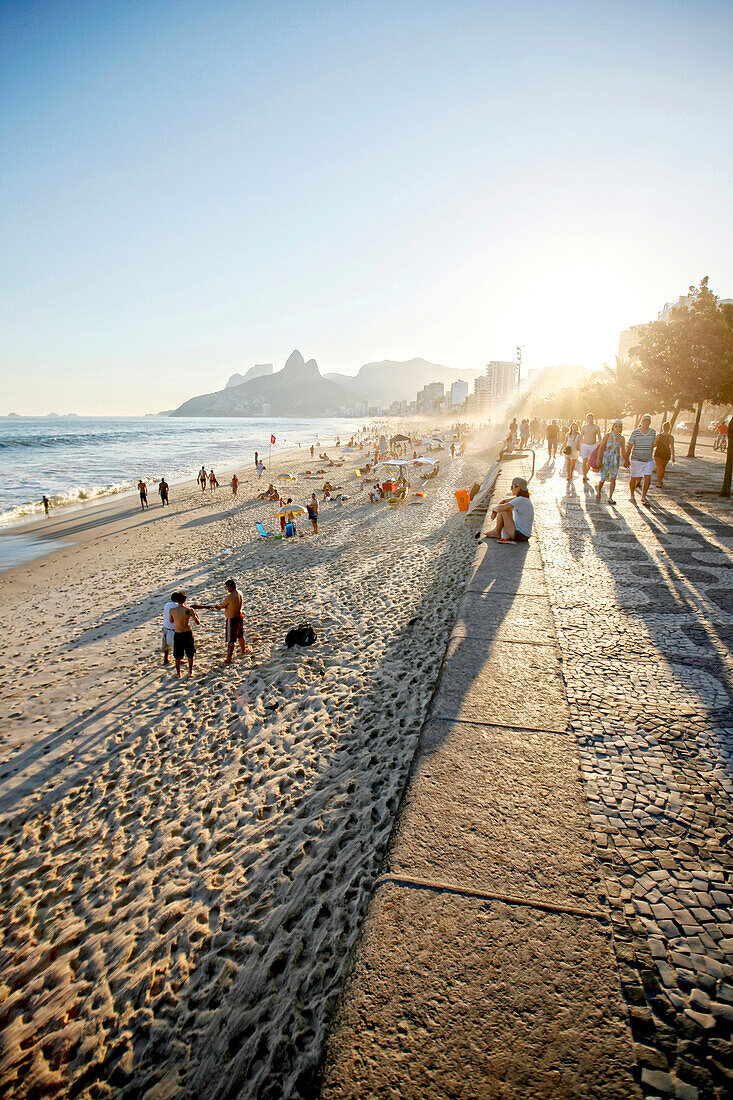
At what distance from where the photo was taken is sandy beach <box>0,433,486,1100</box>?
9.89 feet

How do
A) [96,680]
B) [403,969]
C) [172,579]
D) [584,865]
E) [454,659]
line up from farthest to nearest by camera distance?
1. [172,579]
2. [96,680]
3. [454,659]
4. [584,865]
5. [403,969]

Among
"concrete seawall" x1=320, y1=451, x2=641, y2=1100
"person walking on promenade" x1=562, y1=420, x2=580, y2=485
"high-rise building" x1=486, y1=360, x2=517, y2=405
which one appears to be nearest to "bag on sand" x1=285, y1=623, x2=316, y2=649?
"concrete seawall" x1=320, y1=451, x2=641, y2=1100

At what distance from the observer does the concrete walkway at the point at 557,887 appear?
1882 millimetres

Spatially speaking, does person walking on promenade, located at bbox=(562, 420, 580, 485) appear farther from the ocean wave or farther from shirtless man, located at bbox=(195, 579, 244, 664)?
the ocean wave

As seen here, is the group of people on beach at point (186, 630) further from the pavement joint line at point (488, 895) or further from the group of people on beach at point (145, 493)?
the group of people on beach at point (145, 493)

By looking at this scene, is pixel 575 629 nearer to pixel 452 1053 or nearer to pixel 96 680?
pixel 452 1053

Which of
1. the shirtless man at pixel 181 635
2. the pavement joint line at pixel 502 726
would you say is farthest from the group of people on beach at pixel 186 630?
the pavement joint line at pixel 502 726

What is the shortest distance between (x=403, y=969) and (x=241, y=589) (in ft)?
34.2

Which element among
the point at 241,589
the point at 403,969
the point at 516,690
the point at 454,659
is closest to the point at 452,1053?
the point at 403,969

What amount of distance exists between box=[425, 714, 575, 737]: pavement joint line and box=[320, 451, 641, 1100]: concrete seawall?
0.5 inches

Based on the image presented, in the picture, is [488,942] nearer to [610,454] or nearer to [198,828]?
[198,828]

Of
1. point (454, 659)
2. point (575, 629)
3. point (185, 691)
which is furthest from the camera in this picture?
point (185, 691)

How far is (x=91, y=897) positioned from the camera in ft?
13.9

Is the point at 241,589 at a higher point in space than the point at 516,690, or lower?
lower
